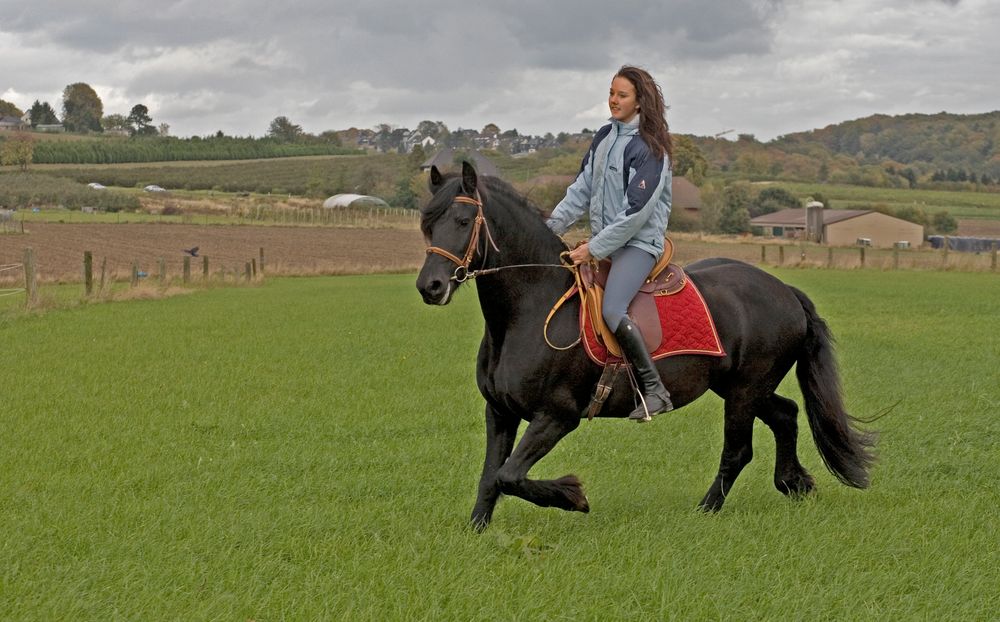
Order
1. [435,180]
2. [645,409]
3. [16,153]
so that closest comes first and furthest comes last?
[435,180] < [645,409] < [16,153]

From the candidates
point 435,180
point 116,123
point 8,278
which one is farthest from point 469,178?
point 116,123

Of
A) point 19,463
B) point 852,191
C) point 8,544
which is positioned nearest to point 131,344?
point 19,463

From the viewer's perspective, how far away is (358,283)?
44.4 meters

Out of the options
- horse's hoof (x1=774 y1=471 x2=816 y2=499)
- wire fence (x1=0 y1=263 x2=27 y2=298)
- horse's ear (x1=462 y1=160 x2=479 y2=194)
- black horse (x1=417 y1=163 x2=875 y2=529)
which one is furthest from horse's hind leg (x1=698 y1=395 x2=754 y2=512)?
wire fence (x1=0 y1=263 x2=27 y2=298)

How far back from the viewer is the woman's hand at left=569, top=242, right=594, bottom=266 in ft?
23.3

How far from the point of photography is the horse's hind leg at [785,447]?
27.0 feet

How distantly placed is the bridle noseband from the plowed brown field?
3667 centimetres

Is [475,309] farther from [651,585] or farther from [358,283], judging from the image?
[651,585]

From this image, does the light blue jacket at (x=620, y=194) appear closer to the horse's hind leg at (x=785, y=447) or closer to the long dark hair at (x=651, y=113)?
the long dark hair at (x=651, y=113)

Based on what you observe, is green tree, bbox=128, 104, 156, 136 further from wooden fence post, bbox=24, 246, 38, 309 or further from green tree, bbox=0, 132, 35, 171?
wooden fence post, bbox=24, 246, 38, 309

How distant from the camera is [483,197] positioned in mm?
7012

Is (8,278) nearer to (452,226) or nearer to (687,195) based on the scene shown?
(452,226)

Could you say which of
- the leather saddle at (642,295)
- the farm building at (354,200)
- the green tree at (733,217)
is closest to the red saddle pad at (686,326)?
the leather saddle at (642,295)

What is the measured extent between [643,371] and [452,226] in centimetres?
157
